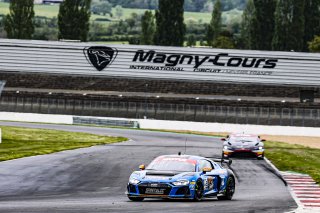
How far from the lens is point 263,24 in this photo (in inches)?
4626

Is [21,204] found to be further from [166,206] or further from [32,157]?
[32,157]

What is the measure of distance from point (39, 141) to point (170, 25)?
5908 centimetres

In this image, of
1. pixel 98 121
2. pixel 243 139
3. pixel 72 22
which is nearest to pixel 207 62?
pixel 98 121

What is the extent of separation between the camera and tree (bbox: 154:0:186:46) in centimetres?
11450

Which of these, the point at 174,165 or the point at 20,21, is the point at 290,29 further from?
the point at 174,165

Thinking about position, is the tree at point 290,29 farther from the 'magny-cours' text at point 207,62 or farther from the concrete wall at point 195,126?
the concrete wall at point 195,126

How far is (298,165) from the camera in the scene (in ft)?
137

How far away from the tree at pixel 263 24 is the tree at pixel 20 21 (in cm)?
2940

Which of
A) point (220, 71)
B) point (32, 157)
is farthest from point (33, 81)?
point (32, 157)

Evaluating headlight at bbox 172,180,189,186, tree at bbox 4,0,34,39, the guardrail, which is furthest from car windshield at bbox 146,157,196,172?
tree at bbox 4,0,34,39

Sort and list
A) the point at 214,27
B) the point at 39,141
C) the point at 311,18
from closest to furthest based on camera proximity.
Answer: the point at 39,141
the point at 311,18
the point at 214,27

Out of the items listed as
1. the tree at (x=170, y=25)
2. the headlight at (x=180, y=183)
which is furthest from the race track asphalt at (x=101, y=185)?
the tree at (x=170, y=25)

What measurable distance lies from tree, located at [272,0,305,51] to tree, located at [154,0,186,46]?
1235cm

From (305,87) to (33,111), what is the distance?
3057 centimetres
